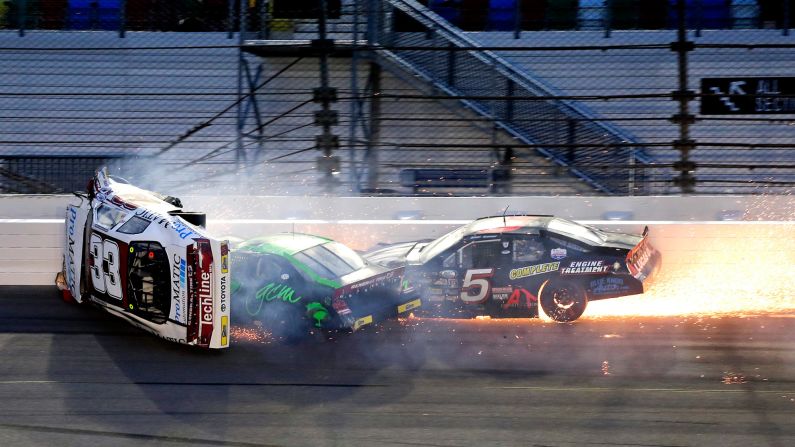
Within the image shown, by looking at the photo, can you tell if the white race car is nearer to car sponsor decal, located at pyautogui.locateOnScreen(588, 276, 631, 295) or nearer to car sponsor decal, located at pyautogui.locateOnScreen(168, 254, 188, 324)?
car sponsor decal, located at pyautogui.locateOnScreen(168, 254, 188, 324)

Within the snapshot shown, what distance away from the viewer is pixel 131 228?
745 centimetres

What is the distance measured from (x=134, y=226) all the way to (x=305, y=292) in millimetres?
1417

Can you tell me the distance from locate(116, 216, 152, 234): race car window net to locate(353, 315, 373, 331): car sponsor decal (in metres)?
1.78

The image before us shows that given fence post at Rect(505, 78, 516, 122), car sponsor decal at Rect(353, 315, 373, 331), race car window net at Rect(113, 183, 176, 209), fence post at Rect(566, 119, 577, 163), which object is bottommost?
car sponsor decal at Rect(353, 315, 373, 331)

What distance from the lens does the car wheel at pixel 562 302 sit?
809cm

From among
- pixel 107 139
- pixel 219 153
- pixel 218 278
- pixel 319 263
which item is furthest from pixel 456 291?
pixel 107 139

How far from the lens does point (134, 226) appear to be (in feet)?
24.5

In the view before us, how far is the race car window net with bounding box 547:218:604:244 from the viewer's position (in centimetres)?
823

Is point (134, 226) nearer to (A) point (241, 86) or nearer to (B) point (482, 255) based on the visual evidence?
(B) point (482, 255)

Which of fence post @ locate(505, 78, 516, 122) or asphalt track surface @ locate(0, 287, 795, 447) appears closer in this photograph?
asphalt track surface @ locate(0, 287, 795, 447)

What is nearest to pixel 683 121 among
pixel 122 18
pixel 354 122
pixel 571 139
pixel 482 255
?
pixel 571 139

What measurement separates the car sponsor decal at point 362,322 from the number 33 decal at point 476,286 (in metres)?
0.93

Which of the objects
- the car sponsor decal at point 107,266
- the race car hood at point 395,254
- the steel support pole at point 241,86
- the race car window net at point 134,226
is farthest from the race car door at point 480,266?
the steel support pole at point 241,86

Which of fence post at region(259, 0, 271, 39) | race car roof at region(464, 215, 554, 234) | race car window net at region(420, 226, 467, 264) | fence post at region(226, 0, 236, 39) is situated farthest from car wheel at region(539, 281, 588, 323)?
fence post at region(226, 0, 236, 39)
